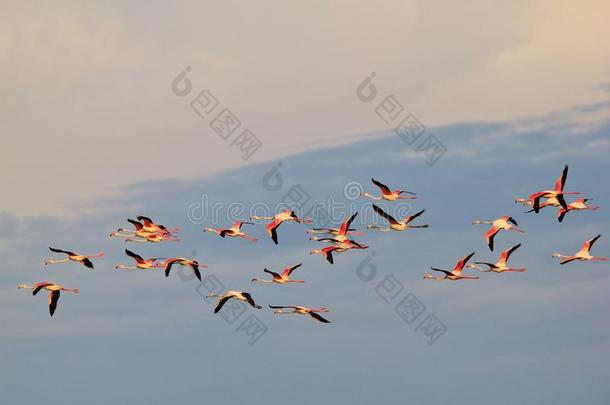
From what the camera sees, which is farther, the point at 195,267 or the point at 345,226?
the point at 345,226

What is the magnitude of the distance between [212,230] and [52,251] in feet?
48.2

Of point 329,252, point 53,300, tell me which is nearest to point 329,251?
point 329,252

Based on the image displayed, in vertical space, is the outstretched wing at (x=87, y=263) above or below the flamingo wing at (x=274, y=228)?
below

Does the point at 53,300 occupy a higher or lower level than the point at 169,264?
lower

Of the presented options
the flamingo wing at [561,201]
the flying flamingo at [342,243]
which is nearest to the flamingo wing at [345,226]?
the flying flamingo at [342,243]

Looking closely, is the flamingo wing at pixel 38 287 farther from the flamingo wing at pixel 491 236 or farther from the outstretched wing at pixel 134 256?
the flamingo wing at pixel 491 236

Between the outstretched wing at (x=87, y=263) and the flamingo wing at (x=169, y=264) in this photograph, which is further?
the outstretched wing at (x=87, y=263)

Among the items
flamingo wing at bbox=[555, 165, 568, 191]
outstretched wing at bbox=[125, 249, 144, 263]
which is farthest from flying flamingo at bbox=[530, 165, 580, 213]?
outstretched wing at bbox=[125, 249, 144, 263]

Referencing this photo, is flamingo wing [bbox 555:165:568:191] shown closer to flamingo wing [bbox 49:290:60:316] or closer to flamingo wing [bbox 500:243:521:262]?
flamingo wing [bbox 500:243:521:262]

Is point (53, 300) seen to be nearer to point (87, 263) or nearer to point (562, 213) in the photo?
point (87, 263)

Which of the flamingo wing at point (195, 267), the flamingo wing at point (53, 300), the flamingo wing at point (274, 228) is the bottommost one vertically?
the flamingo wing at point (53, 300)

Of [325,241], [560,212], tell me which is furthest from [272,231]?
[560,212]

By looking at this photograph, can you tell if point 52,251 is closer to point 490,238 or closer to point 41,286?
point 41,286

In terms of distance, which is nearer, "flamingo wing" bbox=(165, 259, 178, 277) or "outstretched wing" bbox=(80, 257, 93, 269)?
"flamingo wing" bbox=(165, 259, 178, 277)
